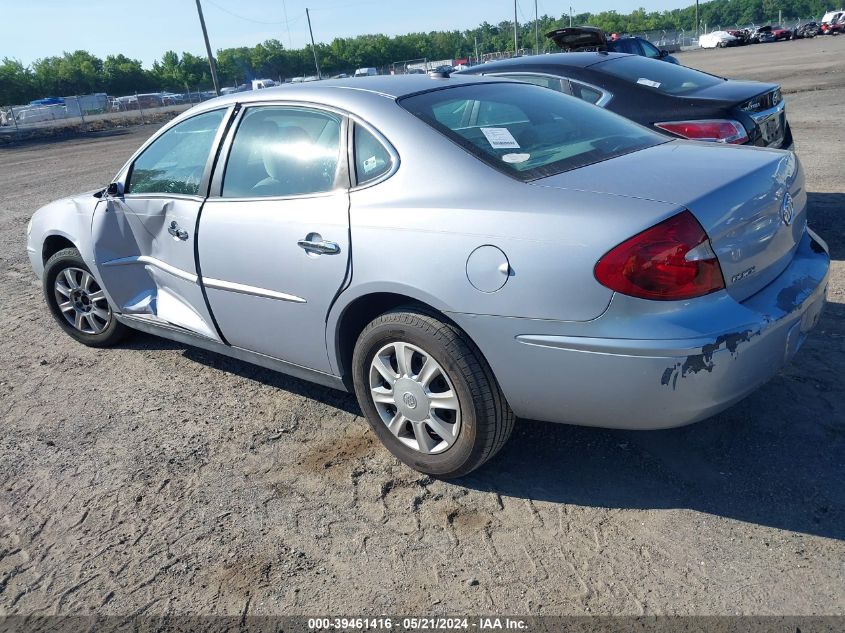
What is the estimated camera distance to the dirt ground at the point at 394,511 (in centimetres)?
249

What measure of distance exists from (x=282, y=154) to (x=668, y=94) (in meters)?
3.85

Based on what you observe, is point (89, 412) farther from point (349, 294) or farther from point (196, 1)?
point (196, 1)

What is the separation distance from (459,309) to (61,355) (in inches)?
140

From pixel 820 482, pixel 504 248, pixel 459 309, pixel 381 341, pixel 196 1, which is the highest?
pixel 196 1

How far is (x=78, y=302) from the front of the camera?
16.5ft

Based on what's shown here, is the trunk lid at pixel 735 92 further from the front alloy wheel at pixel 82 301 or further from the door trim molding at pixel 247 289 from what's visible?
the front alloy wheel at pixel 82 301

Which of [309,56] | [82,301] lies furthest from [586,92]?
[309,56]

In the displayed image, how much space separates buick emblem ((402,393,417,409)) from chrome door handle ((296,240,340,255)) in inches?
26.8

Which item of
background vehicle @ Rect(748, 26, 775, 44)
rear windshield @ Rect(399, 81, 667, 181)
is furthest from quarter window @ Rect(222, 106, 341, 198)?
background vehicle @ Rect(748, 26, 775, 44)

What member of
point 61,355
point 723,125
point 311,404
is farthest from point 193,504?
point 723,125

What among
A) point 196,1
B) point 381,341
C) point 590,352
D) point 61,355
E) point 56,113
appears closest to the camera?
point 590,352

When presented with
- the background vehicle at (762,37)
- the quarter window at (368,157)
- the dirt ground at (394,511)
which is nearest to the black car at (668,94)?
the dirt ground at (394,511)

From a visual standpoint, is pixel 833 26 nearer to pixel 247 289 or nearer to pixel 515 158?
pixel 515 158

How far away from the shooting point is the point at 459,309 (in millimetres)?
2742
